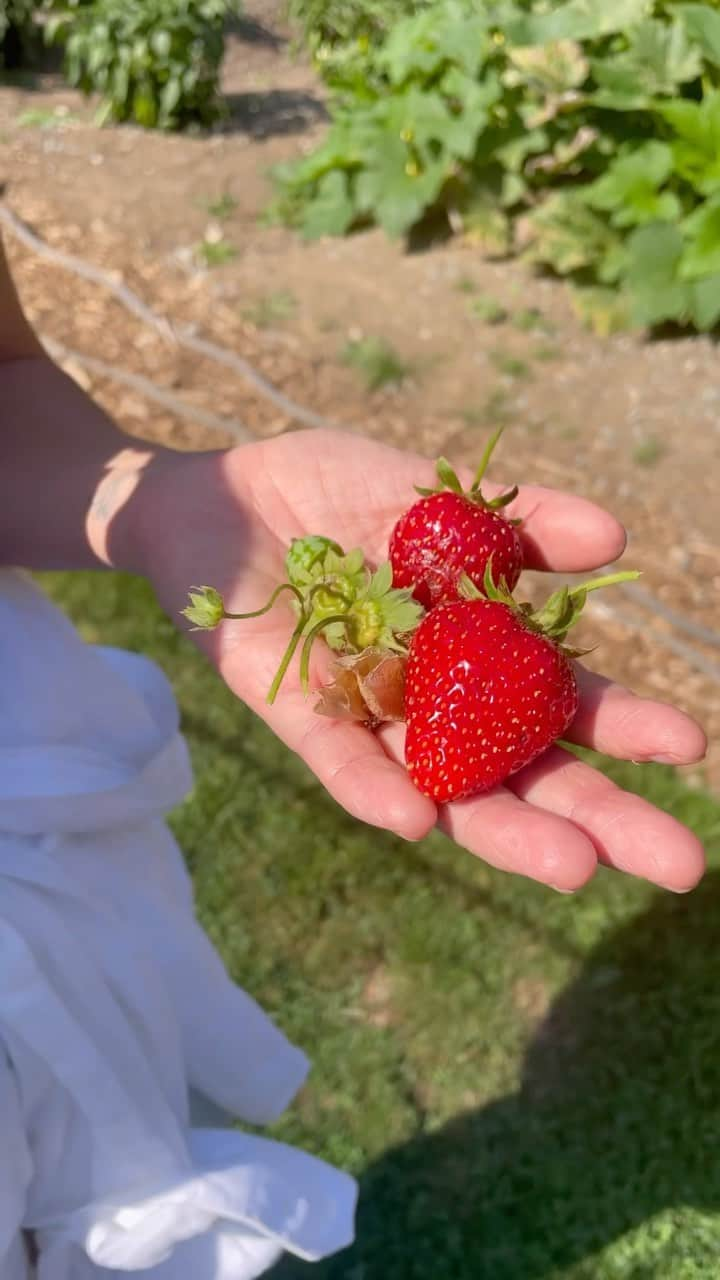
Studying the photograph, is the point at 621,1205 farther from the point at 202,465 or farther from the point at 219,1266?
the point at 202,465

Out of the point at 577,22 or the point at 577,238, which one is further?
the point at 577,238

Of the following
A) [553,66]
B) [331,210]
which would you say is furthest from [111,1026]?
[331,210]

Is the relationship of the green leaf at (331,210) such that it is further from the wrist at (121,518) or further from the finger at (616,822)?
the finger at (616,822)

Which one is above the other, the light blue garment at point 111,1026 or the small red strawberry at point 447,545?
the small red strawberry at point 447,545

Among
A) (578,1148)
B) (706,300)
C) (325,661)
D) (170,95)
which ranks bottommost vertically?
(578,1148)

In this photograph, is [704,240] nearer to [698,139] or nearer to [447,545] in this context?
[698,139]

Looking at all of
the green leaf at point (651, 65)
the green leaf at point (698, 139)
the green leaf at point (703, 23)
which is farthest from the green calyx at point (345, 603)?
the green leaf at point (651, 65)
